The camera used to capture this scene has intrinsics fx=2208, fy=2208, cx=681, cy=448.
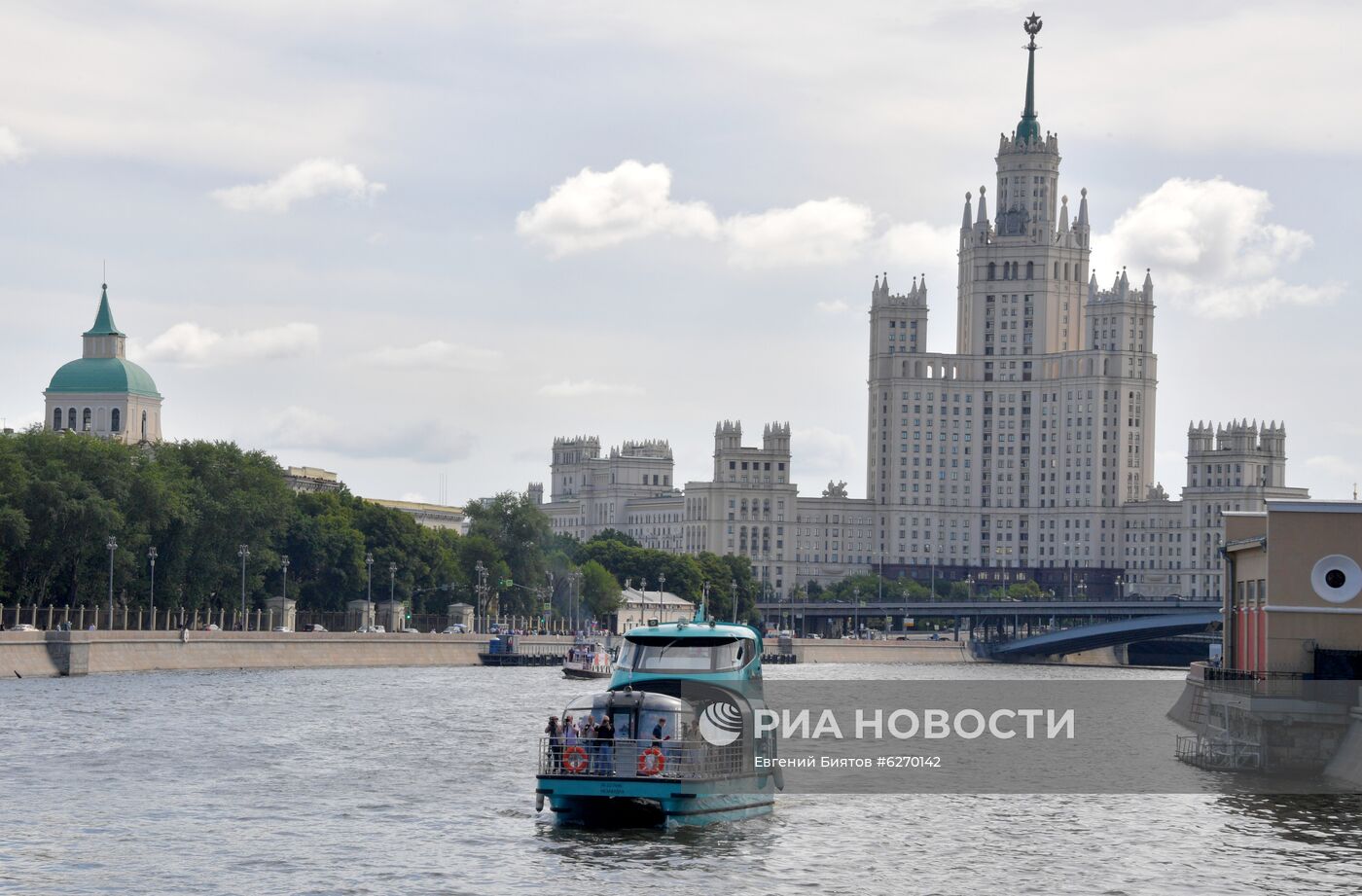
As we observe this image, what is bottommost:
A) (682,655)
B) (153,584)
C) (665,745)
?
(665,745)

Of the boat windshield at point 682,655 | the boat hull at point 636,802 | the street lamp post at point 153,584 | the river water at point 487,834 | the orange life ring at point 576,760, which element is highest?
the street lamp post at point 153,584

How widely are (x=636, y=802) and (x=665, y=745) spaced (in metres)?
1.60

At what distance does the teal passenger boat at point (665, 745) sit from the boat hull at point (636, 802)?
23 mm

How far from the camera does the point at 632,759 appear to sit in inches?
2064

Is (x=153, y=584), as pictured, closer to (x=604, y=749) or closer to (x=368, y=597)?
(x=368, y=597)

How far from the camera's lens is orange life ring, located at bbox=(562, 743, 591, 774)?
173 ft

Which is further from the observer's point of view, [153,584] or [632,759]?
[153,584]

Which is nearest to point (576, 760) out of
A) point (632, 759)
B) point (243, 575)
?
point (632, 759)

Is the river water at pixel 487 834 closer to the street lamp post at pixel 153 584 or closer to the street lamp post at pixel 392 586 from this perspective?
the street lamp post at pixel 153 584

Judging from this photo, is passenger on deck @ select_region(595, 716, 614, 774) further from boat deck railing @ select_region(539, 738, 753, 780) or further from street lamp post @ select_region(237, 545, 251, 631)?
street lamp post @ select_region(237, 545, 251, 631)

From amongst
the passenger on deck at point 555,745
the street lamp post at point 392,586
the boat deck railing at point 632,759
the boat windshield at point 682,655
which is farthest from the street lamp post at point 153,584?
the boat deck railing at point 632,759

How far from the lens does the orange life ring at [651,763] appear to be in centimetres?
5222

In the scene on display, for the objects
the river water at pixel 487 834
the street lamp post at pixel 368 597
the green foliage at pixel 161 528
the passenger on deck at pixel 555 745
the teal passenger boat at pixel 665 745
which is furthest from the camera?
the street lamp post at pixel 368 597

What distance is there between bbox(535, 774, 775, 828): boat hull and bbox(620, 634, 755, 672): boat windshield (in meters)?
3.46
